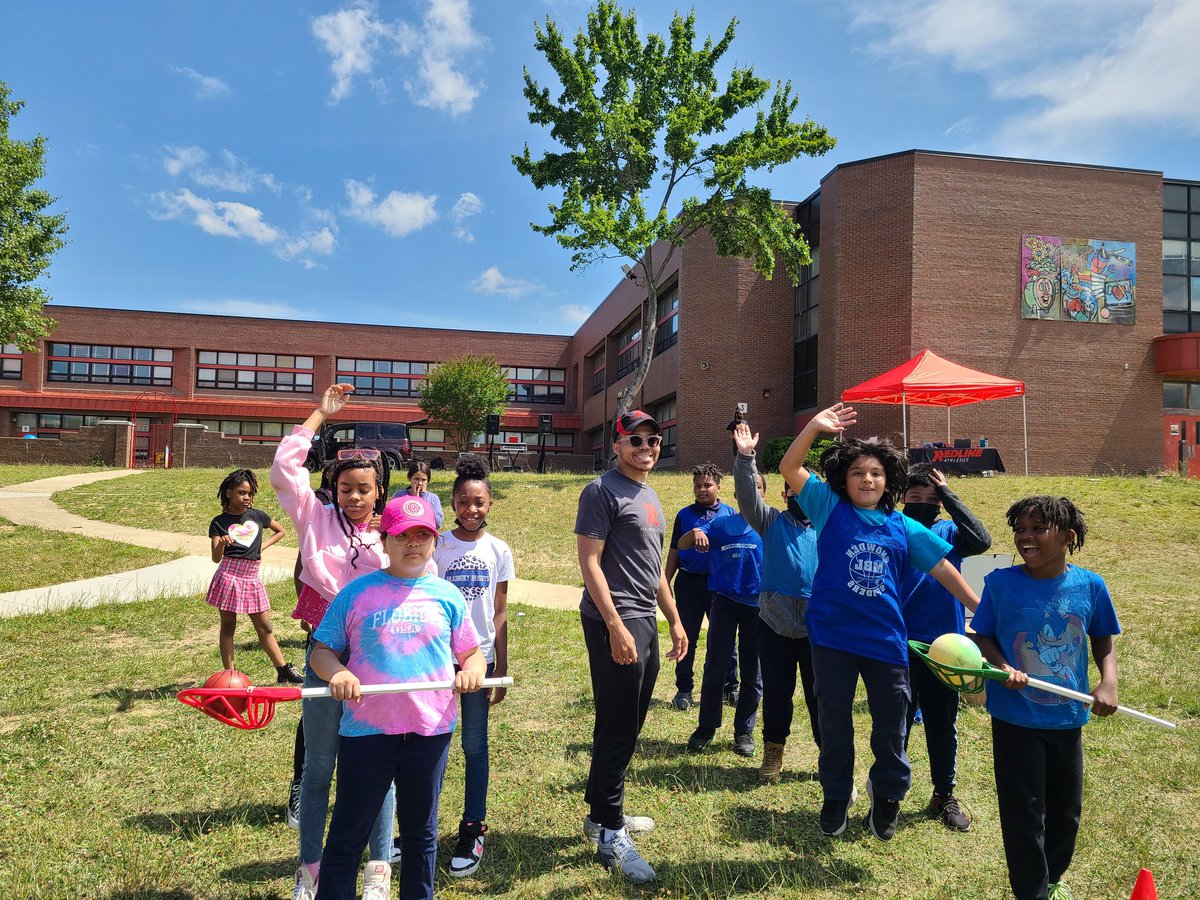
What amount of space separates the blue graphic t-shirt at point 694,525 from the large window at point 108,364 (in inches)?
1922

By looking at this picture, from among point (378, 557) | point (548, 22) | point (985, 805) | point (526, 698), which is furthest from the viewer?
point (548, 22)

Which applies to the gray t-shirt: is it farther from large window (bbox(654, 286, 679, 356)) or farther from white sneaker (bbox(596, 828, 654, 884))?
large window (bbox(654, 286, 679, 356))

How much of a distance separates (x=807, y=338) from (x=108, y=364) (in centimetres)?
4141

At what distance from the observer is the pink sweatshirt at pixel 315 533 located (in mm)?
3373

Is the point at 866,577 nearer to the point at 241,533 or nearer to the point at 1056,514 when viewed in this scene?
the point at 1056,514

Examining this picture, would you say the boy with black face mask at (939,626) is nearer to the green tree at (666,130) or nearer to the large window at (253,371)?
the green tree at (666,130)

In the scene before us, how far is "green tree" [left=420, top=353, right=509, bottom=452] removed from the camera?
131ft

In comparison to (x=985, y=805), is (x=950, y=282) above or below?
above

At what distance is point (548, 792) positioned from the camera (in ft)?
14.5

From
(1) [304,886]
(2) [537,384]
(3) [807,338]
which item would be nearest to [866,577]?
(1) [304,886]

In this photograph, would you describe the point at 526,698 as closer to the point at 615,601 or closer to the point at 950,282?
the point at 615,601

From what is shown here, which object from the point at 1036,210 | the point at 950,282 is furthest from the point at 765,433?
the point at 1036,210

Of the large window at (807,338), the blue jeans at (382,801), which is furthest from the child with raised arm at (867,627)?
the large window at (807,338)

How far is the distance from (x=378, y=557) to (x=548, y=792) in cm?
183
